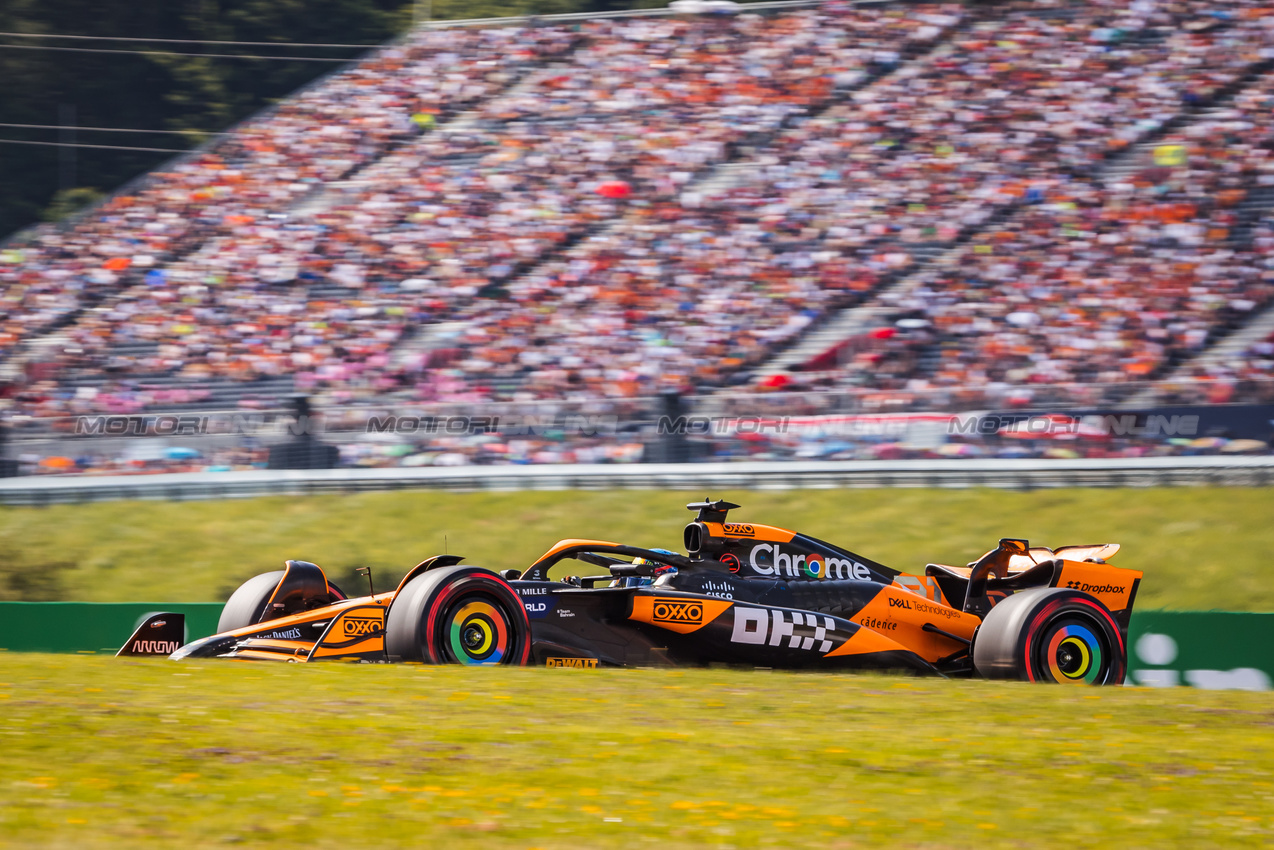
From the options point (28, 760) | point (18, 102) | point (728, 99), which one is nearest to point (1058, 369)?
point (728, 99)

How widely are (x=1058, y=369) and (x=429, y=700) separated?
10.1 m

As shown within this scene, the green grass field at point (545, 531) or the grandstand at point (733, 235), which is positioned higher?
the grandstand at point (733, 235)

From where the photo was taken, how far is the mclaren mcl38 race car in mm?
7652

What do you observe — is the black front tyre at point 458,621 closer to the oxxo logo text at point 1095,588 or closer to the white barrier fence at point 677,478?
the oxxo logo text at point 1095,588

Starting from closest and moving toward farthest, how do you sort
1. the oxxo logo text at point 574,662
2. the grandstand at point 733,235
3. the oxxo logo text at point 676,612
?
1. the oxxo logo text at point 574,662
2. the oxxo logo text at point 676,612
3. the grandstand at point 733,235

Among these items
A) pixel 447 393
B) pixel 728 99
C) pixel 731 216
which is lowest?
pixel 447 393

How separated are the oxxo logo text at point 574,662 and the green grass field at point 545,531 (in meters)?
5.59

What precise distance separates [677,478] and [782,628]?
6.12m

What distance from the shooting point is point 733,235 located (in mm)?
17938

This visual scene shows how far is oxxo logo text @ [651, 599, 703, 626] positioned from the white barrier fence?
6.13m

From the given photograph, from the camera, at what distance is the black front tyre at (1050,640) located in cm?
839

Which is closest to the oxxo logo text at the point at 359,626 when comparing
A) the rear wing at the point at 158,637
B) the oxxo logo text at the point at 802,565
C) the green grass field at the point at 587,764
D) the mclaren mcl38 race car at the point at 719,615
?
the mclaren mcl38 race car at the point at 719,615

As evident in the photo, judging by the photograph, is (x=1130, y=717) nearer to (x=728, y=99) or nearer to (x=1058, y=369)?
(x=1058, y=369)

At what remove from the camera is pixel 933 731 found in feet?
19.8
